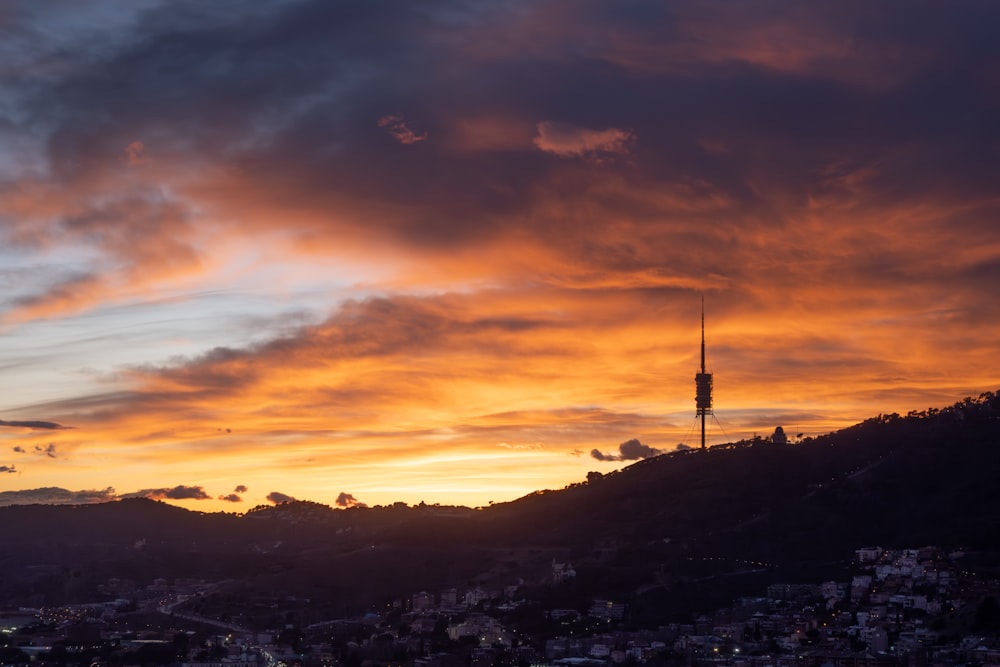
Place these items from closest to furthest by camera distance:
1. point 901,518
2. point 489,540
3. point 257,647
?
point 257,647, point 901,518, point 489,540

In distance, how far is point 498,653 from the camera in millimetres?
99562

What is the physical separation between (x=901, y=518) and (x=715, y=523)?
1685 cm

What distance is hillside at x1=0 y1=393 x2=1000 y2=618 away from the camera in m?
127

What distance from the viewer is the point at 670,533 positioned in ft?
461

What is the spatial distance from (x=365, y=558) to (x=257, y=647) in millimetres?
40502

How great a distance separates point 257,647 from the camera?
11425 centimetres

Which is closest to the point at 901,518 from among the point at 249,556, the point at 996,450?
the point at 996,450

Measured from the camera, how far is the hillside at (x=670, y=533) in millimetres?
127250

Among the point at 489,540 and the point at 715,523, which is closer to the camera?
the point at 715,523

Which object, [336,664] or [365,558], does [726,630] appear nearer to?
[336,664]

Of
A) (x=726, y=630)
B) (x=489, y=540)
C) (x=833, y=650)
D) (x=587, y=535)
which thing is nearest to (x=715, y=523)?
(x=587, y=535)

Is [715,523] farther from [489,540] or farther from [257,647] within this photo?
[257,647]

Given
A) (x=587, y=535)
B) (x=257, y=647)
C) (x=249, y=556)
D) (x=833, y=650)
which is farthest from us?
(x=249, y=556)

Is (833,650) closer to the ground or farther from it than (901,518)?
closer to the ground
